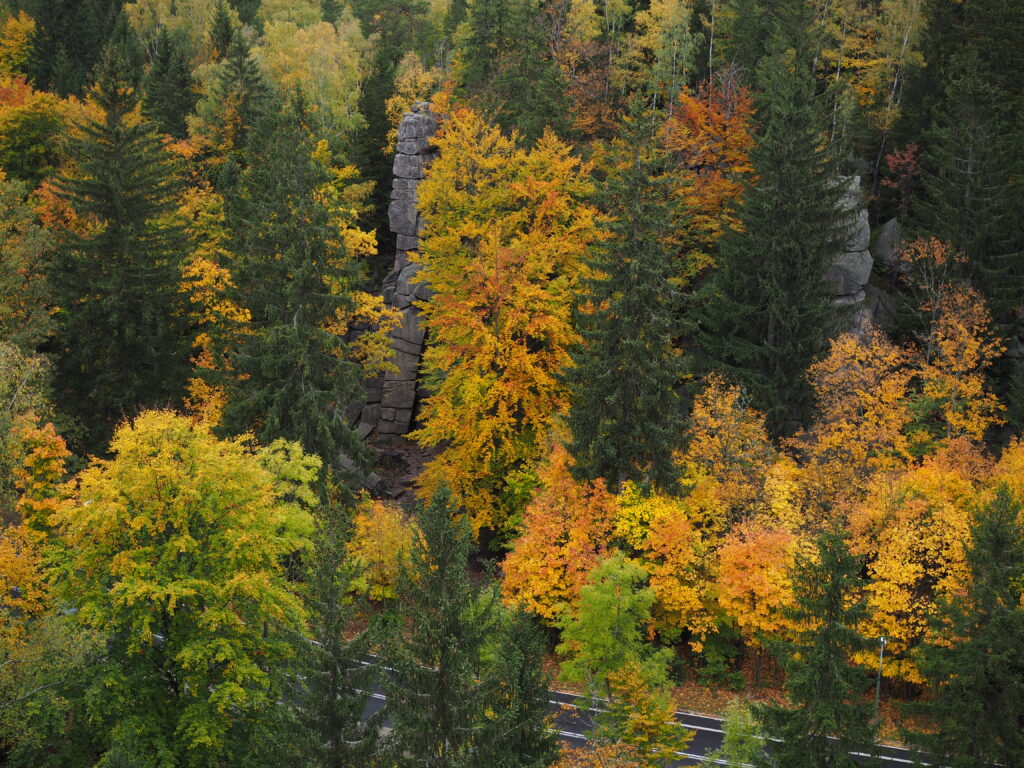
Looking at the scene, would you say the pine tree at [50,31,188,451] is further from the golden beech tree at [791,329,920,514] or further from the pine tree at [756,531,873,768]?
the pine tree at [756,531,873,768]

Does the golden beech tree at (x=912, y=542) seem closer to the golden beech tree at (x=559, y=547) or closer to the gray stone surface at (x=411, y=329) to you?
the golden beech tree at (x=559, y=547)

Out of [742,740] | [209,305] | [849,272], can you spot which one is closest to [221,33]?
[209,305]

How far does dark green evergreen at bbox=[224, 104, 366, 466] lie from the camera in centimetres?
3744

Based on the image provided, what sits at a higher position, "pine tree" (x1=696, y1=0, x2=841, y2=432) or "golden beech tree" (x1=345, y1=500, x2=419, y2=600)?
"pine tree" (x1=696, y1=0, x2=841, y2=432)

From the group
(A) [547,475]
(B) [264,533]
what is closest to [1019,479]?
(A) [547,475]

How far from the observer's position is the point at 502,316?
4109 cm

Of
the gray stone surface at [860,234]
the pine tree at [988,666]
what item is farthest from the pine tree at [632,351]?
the gray stone surface at [860,234]

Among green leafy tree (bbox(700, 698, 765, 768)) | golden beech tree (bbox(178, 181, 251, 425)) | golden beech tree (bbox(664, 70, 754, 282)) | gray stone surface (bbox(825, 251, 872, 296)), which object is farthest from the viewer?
golden beech tree (bbox(664, 70, 754, 282))

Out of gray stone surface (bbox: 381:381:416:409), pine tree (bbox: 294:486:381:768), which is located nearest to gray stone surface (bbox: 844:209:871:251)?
gray stone surface (bbox: 381:381:416:409)

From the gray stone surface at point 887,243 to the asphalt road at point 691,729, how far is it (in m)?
26.2

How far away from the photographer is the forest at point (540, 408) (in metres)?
25.2

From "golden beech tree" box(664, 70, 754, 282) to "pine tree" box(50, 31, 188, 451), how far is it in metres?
24.7

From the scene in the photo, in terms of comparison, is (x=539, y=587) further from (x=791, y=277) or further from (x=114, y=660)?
(x=791, y=277)

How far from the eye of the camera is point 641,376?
35.9 meters
